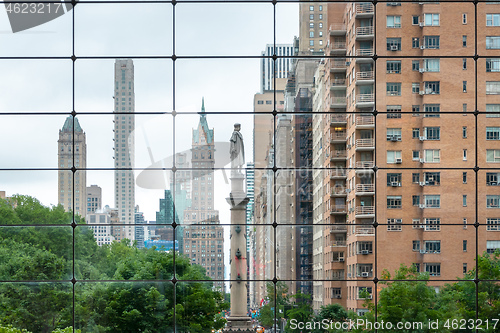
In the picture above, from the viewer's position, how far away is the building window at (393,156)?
9.38 metres

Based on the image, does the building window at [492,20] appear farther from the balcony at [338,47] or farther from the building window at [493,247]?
the building window at [493,247]

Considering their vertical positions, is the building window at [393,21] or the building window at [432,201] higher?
the building window at [393,21]

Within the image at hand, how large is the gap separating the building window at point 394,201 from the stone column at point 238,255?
2.16 metres

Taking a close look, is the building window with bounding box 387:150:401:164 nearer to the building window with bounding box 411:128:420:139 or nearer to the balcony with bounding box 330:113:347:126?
the building window with bounding box 411:128:420:139

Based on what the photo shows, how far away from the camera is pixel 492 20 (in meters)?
9.58

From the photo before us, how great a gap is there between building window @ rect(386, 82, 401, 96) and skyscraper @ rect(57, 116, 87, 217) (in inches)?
188

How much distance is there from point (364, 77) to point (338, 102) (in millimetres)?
543

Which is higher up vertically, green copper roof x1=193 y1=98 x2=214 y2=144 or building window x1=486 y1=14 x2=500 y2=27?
building window x1=486 y1=14 x2=500 y2=27

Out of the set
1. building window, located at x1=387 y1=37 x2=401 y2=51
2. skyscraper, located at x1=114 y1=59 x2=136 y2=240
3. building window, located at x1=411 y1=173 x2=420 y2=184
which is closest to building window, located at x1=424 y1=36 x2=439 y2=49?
building window, located at x1=387 y1=37 x2=401 y2=51

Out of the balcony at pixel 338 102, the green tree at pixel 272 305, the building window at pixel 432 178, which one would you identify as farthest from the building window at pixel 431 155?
the green tree at pixel 272 305

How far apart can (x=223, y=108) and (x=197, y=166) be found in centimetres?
102

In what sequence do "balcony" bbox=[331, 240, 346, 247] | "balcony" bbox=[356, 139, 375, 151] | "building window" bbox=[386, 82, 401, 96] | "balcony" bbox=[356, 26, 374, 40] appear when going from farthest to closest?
"building window" bbox=[386, 82, 401, 96]
"balcony" bbox=[356, 139, 375, 151]
"balcony" bbox=[356, 26, 374, 40]
"balcony" bbox=[331, 240, 346, 247]

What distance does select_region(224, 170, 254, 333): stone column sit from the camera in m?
8.48

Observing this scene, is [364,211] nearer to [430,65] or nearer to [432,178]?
[432,178]
